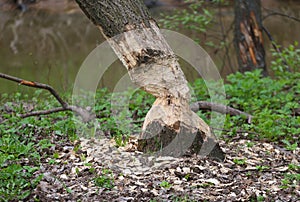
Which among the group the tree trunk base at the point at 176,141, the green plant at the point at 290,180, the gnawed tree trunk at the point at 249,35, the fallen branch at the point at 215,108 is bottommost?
the green plant at the point at 290,180

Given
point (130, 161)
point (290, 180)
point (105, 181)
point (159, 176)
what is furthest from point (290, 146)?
point (105, 181)

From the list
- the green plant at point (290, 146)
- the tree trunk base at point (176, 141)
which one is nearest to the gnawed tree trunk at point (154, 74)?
the tree trunk base at point (176, 141)

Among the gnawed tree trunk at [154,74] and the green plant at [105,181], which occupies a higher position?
the gnawed tree trunk at [154,74]

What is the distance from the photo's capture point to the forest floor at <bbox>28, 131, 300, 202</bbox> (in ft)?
10.9

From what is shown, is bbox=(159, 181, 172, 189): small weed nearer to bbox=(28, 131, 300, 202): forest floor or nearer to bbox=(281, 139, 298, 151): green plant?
bbox=(28, 131, 300, 202): forest floor

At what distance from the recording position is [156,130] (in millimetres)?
3893

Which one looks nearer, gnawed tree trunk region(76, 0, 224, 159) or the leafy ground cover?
the leafy ground cover

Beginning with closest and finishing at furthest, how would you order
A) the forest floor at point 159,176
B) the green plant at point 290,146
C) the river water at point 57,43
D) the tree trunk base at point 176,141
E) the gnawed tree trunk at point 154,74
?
1. the forest floor at point 159,176
2. the gnawed tree trunk at point 154,74
3. the tree trunk base at point 176,141
4. the green plant at point 290,146
5. the river water at point 57,43

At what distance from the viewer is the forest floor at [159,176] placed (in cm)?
332

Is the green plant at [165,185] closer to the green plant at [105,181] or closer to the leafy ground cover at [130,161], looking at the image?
the leafy ground cover at [130,161]

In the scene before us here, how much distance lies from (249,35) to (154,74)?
3.48 meters

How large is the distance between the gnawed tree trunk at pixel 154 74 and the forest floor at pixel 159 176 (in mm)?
137

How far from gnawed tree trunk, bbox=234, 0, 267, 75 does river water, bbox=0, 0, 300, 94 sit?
93cm

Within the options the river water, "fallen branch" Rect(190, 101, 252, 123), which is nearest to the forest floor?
"fallen branch" Rect(190, 101, 252, 123)
